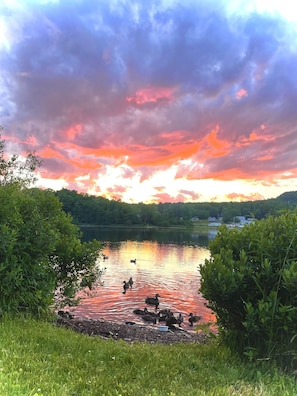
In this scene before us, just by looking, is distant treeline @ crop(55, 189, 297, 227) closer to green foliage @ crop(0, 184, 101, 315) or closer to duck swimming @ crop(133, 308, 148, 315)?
duck swimming @ crop(133, 308, 148, 315)

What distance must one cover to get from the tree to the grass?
119cm

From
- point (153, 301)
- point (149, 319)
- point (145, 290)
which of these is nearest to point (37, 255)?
point (149, 319)

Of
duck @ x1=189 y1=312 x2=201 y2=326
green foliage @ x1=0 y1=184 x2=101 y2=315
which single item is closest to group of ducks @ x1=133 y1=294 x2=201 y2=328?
duck @ x1=189 y1=312 x2=201 y2=326

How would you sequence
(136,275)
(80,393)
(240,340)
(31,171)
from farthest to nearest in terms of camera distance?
(136,275) < (31,171) < (240,340) < (80,393)

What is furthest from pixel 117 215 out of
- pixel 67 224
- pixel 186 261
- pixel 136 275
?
pixel 67 224

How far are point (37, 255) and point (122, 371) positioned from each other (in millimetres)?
3223

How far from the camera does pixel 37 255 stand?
6336 millimetres

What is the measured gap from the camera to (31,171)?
2006 cm

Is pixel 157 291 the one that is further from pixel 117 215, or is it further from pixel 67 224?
pixel 117 215

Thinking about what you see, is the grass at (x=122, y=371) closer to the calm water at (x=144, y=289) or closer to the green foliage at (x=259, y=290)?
the green foliage at (x=259, y=290)

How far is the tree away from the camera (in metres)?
5.73

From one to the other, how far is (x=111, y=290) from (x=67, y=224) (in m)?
13.3

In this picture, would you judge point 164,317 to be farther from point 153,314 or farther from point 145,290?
point 145,290

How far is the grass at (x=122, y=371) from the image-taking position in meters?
3.28
